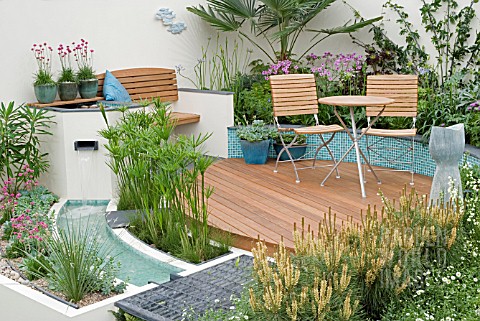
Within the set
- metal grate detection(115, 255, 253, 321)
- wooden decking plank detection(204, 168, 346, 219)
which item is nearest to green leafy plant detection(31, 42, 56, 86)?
wooden decking plank detection(204, 168, 346, 219)

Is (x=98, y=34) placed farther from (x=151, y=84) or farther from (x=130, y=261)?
(x=130, y=261)

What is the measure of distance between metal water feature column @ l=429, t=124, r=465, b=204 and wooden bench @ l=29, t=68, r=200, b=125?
4.02 meters

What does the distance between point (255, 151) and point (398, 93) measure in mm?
1834

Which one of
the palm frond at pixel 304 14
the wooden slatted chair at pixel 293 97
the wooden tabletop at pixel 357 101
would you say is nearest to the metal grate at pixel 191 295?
the wooden tabletop at pixel 357 101

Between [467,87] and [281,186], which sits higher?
[467,87]

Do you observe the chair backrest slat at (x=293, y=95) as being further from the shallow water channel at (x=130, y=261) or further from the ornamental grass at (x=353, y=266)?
the ornamental grass at (x=353, y=266)

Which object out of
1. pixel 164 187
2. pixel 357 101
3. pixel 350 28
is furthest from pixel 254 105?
pixel 164 187

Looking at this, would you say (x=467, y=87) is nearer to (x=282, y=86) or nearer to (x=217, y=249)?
(x=282, y=86)

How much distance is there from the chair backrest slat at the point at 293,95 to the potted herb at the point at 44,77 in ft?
8.32

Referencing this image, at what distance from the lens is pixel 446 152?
18.2 feet

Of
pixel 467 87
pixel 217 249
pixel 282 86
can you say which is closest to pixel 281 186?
pixel 282 86

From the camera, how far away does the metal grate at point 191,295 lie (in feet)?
14.5

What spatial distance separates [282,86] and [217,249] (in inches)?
119

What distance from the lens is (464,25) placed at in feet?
29.6
